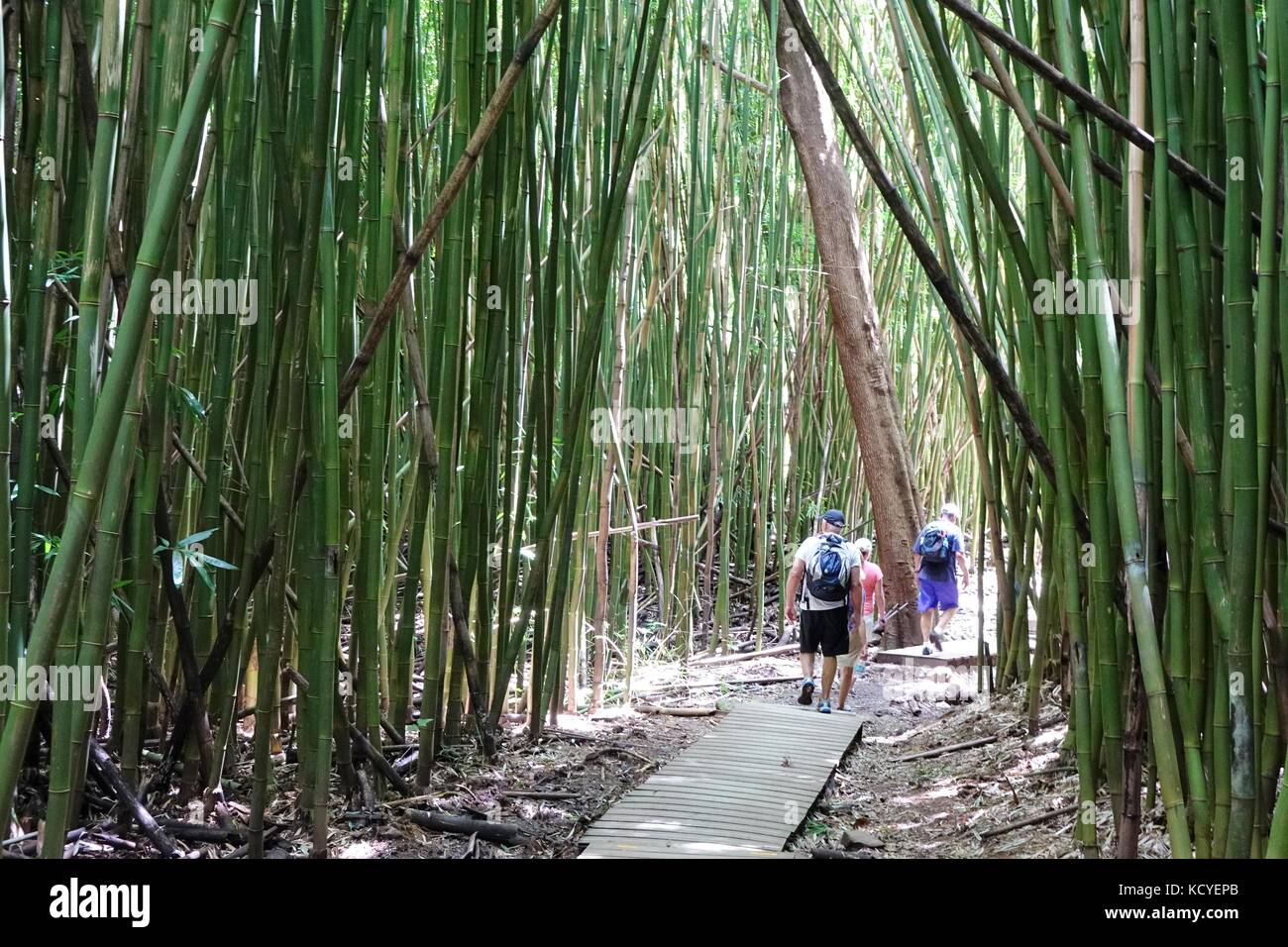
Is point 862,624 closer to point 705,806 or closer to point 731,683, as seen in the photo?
point 731,683

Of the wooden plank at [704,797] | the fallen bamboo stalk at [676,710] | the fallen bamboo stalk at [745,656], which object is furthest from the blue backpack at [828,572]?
the wooden plank at [704,797]

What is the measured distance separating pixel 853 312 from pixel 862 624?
1.46m

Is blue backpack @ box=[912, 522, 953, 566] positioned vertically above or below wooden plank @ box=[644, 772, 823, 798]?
above

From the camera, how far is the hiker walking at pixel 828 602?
367 centimetres

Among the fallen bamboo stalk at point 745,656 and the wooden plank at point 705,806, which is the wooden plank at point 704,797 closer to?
the wooden plank at point 705,806

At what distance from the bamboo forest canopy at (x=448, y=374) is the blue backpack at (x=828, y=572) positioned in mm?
597

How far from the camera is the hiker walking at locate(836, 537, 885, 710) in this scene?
12.0ft

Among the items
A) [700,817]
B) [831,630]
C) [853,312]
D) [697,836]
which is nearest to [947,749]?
[831,630]

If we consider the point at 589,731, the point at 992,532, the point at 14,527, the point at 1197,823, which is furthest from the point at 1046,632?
the point at 14,527

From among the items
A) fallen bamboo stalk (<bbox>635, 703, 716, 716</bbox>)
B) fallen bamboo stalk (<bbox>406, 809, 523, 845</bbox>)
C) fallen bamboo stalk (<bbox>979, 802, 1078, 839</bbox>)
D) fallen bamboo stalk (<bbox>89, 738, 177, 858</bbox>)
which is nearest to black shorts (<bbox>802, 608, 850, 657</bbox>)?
fallen bamboo stalk (<bbox>635, 703, 716, 716</bbox>)

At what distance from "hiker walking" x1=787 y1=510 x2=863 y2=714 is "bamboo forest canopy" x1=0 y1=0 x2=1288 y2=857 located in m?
0.57

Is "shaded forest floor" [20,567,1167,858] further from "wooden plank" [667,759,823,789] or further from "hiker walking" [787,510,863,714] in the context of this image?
"hiker walking" [787,510,863,714]
